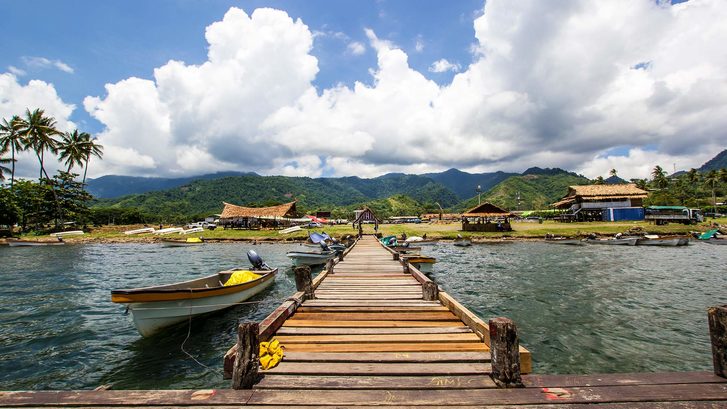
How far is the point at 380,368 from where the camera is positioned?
174 inches

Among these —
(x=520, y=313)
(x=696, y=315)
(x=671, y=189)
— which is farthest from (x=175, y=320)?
(x=671, y=189)

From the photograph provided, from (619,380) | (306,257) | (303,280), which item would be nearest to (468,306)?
(303,280)

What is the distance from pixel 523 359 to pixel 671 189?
111m

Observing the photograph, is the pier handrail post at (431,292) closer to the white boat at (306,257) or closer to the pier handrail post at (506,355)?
the pier handrail post at (506,355)

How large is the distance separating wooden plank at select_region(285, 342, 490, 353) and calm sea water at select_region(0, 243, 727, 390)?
10.2ft

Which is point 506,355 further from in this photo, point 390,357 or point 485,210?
point 485,210

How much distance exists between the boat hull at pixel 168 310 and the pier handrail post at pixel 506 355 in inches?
353

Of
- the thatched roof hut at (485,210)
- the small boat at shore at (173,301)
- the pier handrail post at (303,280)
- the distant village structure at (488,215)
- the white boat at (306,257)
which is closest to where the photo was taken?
the pier handrail post at (303,280)

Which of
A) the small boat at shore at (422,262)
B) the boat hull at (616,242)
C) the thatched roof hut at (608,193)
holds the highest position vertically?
the thatched roof hut at (608,193)

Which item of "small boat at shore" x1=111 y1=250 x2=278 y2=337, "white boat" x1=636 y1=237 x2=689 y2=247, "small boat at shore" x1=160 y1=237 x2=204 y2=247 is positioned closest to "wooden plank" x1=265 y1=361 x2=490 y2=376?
"small boat at shore" x1=111 y1=250 x2=278 y2=337

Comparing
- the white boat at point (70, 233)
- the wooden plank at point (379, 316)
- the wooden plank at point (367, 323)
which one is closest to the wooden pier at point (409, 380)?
the wooden plank at point (367, 323)

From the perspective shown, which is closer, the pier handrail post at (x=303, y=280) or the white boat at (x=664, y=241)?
the pier handrail post at (x=303, y=280)

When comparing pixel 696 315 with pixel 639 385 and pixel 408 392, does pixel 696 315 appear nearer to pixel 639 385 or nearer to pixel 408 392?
pixel 639 385

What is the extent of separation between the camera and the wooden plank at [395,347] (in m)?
5.12
